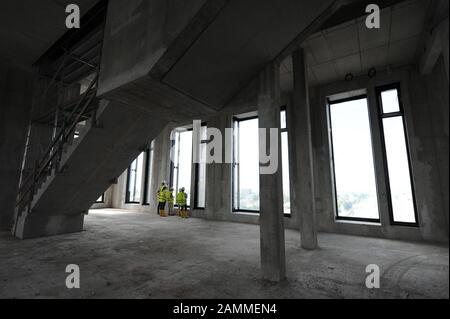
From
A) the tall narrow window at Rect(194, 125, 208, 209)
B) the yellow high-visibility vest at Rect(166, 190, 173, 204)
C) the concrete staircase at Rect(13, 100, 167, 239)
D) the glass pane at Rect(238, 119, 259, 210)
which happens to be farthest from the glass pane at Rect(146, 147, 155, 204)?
the concrete staircase at Rect(13, 100, 167, 239)

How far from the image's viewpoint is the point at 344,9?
481cm

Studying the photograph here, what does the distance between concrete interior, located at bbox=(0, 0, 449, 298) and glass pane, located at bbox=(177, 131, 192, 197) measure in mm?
3889

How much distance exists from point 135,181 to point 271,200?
42.8 ft

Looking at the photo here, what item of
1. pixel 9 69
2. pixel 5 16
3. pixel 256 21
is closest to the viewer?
pixel 256 21

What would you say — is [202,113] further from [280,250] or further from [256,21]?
→ [280,250]

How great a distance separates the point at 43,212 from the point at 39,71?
17.5ft

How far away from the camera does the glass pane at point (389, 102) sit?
276 inches

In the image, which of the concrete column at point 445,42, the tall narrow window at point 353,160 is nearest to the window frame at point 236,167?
the tall narrow window at point 353,160

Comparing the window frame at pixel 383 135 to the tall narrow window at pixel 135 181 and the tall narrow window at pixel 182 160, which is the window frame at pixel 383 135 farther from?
the tall narrow window at pixel 135 181

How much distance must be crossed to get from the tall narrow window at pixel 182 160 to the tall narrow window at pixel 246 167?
293 cm

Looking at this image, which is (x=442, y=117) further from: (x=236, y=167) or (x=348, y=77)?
(x=236, y=167)

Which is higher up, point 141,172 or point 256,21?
point 256,21

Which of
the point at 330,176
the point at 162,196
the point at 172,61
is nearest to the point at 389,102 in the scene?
the point at 330,176

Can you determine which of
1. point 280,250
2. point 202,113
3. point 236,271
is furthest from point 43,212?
point 280,250
